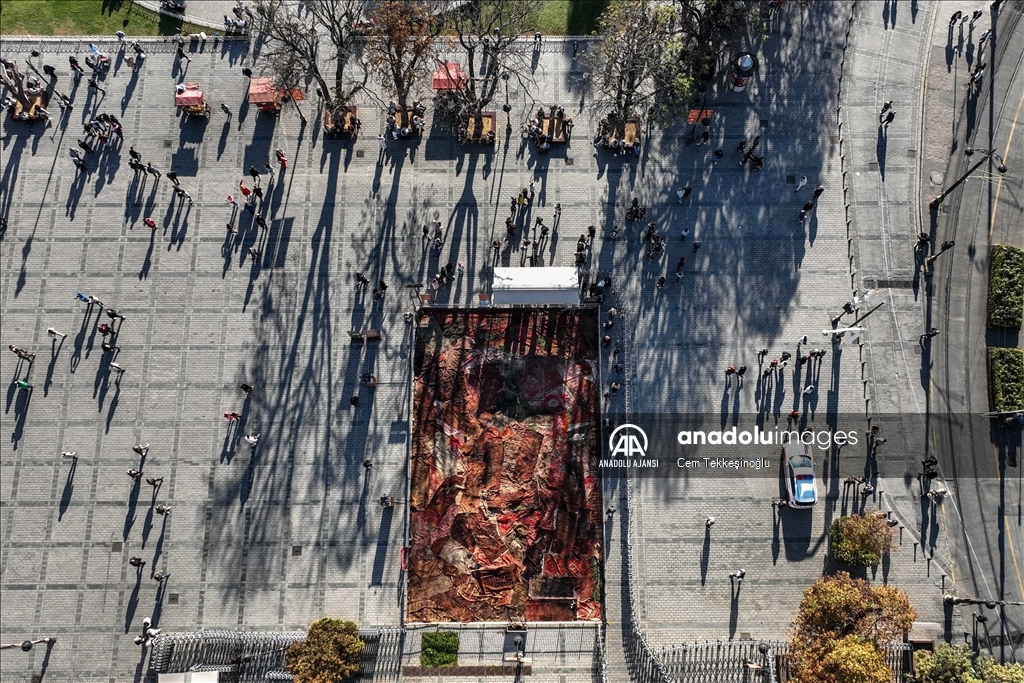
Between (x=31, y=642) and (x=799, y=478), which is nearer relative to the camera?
(x=31, y=642)

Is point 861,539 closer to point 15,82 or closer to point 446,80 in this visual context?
point 446,80

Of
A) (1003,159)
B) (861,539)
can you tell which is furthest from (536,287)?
(1003,159)

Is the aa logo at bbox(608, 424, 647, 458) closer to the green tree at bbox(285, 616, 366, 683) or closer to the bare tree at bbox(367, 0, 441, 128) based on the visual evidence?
the green tree at bbox(285, 616, 366, 683)

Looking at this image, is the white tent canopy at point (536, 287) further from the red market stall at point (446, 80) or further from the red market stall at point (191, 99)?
the red market stall at point (191, 99)

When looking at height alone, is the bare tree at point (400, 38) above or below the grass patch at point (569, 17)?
below

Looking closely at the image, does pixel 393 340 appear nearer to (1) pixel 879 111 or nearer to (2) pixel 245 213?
(2) pixel 245 213

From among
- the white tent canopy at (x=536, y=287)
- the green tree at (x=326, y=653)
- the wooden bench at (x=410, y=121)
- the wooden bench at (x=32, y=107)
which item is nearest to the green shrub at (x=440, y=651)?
the green tree at (x=326, y=653)
